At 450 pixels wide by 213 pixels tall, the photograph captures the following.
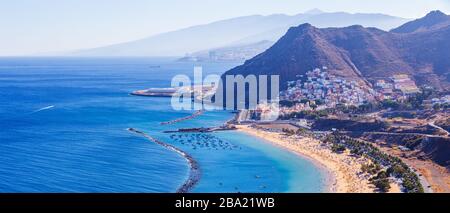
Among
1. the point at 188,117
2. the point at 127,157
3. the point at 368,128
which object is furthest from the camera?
the point at 188,117

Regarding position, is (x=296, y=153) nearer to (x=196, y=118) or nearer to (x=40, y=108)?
(x=196, y=118)

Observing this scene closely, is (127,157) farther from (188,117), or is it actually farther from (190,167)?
(188,117)

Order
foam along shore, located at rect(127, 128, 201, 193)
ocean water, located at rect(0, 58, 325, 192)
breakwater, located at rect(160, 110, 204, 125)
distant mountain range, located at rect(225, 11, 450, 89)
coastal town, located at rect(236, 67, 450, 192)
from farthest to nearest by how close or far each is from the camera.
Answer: distant mountain range, located at rect(225, 11, 450, 89) → breakwater, located at rect(160, 110, 204, 125) → coastal town, located at rect(236, 67, 450, 192) → ocean water, located at rect(0, 58, 325, 192) → foam along shore, located at rect(127, 128, 201, 193)

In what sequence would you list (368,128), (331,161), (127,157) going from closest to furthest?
(331,161) < (127,157) < (368,128)

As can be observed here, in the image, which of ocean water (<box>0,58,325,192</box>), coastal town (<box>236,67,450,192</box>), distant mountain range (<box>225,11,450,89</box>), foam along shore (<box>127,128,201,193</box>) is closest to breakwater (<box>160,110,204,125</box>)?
ocean water (<box>0,58,325,192</box>)

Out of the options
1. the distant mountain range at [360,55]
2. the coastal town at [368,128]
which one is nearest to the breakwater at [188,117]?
the coastal town at [368,128]

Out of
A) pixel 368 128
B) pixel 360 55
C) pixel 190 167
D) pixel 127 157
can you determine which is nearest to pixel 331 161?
pixel 190 167

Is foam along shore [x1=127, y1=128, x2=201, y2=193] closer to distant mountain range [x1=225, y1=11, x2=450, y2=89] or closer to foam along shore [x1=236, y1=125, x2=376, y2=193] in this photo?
foam along shore [x1=236, y1=125, x2=376, y2=193]
